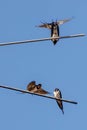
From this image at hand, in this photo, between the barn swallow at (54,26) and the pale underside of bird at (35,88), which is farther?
the barn swallow at (54,26)

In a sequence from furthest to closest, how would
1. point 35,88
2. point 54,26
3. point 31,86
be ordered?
point 54,26 → point 31,86 → point 35,88

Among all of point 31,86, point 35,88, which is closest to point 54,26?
point 31,86

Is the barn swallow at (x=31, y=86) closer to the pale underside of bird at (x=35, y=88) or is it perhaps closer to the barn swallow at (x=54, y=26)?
the pale underside of bird at (x=35, y=88)

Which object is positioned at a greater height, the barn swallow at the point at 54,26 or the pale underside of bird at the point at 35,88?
the barn swallow at the point at 54,26

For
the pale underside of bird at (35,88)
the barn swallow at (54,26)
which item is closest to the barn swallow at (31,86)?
the pale underside of bird at (35,88)

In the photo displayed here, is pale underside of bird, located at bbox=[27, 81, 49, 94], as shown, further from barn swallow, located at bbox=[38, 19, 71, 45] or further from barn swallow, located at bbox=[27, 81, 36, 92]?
barn swallow, located at bbox=[38, 19, 71, 45]

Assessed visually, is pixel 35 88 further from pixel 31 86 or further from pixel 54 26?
pixel 54 26

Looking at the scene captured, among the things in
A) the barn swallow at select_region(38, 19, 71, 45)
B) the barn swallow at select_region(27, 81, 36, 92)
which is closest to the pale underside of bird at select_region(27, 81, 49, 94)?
the barn swallow at select_region(27, 81, 36, 92)

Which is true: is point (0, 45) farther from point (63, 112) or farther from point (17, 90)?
point (63, 112)

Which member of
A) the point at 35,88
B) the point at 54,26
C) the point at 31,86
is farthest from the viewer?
the point at 54,26

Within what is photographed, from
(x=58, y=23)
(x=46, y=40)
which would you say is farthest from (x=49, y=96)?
(x=58, y=23)

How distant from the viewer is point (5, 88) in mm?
8508

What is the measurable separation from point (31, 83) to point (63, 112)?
138 inches

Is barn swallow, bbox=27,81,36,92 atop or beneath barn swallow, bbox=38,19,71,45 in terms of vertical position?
beneath
